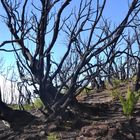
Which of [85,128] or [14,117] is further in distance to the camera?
[14,117]

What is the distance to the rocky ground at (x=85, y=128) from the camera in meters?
6.89

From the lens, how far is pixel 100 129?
692 cm

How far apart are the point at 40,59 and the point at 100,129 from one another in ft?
6.42

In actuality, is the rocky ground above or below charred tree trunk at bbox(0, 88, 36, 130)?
below

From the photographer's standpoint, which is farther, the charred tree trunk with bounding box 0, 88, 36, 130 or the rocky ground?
the charred tree trunk with bounding box 0, 88, 36, 130

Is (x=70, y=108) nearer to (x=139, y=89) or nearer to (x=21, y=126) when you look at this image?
(x=21, y=126)

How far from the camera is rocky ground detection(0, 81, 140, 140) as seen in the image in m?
6.89

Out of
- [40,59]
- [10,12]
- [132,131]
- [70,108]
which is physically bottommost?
[132,131]

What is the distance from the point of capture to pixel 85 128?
7082 millimetres

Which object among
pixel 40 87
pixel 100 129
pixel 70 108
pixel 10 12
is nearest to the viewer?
pixel 100 129

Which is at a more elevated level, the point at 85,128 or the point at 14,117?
the point at 14,117

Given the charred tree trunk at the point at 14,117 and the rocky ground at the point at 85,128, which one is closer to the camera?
the rocky ground at the point at 85,128

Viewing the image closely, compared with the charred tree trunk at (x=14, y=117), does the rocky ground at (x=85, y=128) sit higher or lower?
lower

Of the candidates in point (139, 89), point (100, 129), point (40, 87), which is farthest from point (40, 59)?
point (139, 89)
